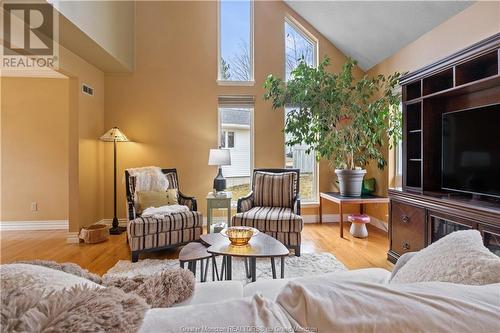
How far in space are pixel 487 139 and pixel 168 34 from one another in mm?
4296

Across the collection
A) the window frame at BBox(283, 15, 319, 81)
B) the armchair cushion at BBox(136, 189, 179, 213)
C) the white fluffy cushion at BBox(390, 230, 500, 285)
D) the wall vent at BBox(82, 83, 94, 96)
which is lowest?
the armchair cushion at BBox(136, 189, 179, 213)

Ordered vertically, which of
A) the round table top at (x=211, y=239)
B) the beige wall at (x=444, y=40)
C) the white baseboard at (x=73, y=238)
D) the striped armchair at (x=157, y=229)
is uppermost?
the beige wall at (x=444, y=40)

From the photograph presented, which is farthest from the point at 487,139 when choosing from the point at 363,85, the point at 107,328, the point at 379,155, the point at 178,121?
the point at 178,121

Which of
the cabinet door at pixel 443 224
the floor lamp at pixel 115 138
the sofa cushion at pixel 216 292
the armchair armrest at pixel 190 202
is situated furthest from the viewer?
the floor lamp at pixel 115 138

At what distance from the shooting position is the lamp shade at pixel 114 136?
381cm

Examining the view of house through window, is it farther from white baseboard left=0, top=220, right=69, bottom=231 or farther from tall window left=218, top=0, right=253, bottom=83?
white baseboard left=0, top=220, right=69, bottom=231

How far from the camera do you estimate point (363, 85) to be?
145 inches

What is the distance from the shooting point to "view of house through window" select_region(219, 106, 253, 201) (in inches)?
172

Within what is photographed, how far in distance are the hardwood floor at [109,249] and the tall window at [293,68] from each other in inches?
33.5

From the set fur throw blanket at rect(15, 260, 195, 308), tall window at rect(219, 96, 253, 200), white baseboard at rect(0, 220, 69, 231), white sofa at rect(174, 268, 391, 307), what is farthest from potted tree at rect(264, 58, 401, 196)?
white baseboard at rect(0, 220, 69, 231)

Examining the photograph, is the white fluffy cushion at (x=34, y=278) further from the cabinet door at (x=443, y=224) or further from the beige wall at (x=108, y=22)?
the beige wall at (x=108, y=22)

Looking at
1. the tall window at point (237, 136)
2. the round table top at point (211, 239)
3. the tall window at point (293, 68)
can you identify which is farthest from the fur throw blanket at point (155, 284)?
the tall window at point (293, 68)

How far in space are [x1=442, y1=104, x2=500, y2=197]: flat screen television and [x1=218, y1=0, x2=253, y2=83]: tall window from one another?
9.57 feet

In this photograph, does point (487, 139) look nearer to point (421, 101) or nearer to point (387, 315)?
point (421, 101)
